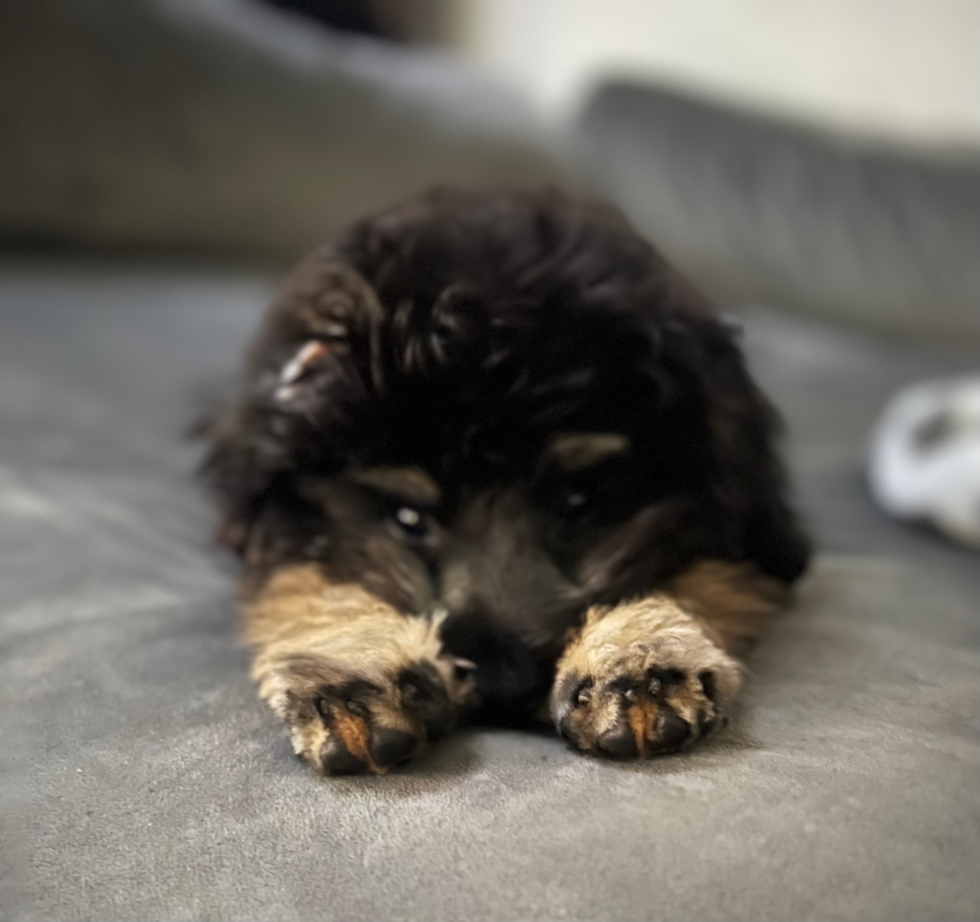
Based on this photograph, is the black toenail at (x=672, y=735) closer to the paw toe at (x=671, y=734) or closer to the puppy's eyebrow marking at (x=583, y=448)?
the paw toe at (x=671, y=734)

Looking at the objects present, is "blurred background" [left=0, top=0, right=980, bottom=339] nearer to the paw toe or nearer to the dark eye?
the dark eye

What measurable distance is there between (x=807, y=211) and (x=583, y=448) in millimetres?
2943

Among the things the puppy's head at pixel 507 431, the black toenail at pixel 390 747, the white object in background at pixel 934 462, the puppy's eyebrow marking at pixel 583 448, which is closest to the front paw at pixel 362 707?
the black toenail at pixel 390 747

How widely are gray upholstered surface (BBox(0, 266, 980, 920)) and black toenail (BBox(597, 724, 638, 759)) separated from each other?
2cm

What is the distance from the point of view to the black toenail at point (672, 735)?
126cm

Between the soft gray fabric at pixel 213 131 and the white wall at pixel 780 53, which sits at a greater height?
the white wall at pixel 780 53

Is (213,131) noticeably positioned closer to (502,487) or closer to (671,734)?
(502,487)

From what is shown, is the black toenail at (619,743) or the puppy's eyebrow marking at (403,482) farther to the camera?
the puppy's eyebrow marking at (403,482)

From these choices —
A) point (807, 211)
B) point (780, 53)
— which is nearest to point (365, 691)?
point (807, 211)

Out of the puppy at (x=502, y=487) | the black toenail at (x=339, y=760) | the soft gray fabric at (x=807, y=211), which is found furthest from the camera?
the soft gray fabric at (x=807, y=211)

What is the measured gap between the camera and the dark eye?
5.49 ft

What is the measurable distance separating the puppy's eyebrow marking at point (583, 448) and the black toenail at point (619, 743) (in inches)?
17.9

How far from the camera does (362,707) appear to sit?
1.31m

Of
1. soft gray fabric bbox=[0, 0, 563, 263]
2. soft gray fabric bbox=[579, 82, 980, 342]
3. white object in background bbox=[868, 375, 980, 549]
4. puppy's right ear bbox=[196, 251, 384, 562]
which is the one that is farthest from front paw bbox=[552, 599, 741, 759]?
soft gray fabric bbox=[579, 82, 980, 342]
